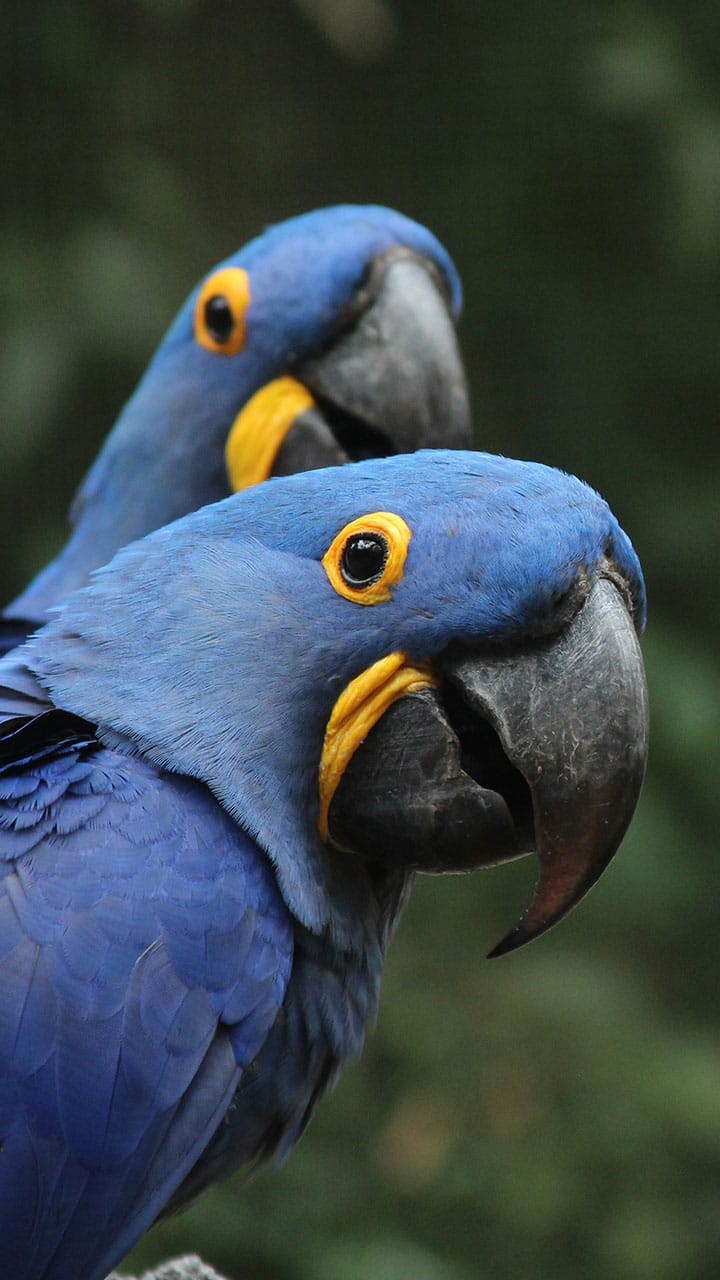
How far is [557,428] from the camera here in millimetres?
2520

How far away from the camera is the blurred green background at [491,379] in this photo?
6.93 ft

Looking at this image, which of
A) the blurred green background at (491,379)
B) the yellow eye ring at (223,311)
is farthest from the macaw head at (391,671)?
the blurred green background at (491,379)

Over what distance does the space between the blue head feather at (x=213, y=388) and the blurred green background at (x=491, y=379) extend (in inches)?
11.2

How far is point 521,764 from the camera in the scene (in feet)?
3.26

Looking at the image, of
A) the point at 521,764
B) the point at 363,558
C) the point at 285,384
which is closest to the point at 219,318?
the point at 285,384

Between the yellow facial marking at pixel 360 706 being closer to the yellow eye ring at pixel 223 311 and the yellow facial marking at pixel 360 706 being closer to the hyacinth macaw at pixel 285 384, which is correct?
the hyacinth macaw at pixel 285 384

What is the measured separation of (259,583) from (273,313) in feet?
2.81

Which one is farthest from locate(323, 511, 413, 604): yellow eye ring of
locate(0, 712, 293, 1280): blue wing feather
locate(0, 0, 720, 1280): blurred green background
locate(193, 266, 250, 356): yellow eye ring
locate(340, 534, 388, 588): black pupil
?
locate(0, 0, 720, 1280): blurred green background

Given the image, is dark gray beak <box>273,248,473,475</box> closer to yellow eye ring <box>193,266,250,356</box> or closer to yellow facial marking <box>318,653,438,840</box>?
yellow eye ring <box>193,266,250,356</box>

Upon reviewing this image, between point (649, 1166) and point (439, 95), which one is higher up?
point (439, 95)

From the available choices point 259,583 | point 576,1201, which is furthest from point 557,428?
point 259,583

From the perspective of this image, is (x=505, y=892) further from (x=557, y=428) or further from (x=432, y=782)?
(x=432, y=782)

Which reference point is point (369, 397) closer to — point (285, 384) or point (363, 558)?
point (285, 384)

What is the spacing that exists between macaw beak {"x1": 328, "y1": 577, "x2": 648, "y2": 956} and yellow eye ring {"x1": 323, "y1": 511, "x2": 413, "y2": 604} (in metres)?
0.07
